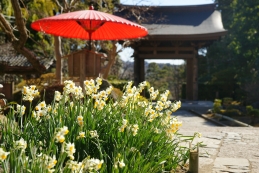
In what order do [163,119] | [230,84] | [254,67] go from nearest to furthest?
1. [163,119]
2. [254,67]
3. [230,84]

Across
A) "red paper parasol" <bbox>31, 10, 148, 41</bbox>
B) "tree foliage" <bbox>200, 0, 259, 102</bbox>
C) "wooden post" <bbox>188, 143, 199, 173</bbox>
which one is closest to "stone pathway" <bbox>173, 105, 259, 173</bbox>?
"wooden post" <bbox>188, 143, 199, 173</bbox>

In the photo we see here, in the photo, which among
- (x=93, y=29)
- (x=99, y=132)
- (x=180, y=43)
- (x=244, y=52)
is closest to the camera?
(x=99, y=132)

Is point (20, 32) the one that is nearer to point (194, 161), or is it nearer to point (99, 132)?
point (99, 132)

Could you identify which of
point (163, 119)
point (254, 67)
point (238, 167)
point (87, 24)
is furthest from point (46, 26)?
point (254, 67)

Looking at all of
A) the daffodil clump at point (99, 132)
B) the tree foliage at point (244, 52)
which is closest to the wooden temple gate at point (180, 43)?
the tree foliage at point (244, 52)

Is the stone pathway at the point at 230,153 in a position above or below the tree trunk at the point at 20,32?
below

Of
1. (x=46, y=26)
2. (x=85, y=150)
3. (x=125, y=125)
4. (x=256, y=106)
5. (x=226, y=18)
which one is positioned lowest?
(x=256, y=106)

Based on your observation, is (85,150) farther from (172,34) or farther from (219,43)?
(219,43)

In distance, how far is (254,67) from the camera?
15.9 metres

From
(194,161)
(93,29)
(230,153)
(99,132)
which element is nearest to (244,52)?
(93,29)

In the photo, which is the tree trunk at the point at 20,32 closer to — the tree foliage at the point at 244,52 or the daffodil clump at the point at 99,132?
the daffodil clump at the point at 99,132

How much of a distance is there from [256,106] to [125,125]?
1289 centimetres

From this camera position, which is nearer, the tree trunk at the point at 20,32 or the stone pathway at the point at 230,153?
the stone pathway at the point at 230,153

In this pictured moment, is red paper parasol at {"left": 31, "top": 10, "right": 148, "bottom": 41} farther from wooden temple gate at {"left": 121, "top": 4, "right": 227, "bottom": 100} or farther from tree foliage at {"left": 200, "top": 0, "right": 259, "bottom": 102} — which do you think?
tree foliage at {"left": 200, "top": 0, "right": 259, "bottom": 102}
